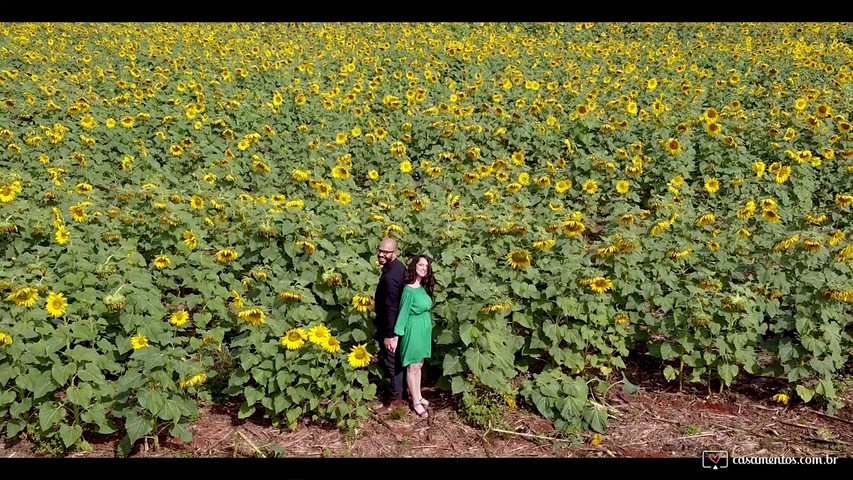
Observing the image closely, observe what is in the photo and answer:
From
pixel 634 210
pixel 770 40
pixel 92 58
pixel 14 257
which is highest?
pixel 770 40

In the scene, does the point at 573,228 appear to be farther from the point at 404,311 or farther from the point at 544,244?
the point at 404,311

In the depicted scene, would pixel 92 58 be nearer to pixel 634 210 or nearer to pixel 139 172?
pixel 139 172

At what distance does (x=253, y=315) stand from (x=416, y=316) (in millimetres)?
1123

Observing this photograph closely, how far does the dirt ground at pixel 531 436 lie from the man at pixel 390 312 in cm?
21

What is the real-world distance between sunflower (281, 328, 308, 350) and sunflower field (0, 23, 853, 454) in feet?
0.10

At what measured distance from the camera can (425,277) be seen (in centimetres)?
455

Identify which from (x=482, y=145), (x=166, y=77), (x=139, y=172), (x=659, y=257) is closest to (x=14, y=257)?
(x=139, y=172)

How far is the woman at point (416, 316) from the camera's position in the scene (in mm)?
4492

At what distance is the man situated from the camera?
4.54 m

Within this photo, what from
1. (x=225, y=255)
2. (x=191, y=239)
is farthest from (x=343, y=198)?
(x=225, y=255)

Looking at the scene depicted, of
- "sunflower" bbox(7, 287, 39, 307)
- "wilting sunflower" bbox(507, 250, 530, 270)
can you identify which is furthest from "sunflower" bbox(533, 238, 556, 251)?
"sunflower" bbox(7, 287, 39, 307)

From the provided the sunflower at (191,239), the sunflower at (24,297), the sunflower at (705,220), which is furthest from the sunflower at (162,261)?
the sunflower at (705,220)

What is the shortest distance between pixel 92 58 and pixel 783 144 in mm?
14256

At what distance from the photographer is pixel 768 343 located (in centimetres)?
496
